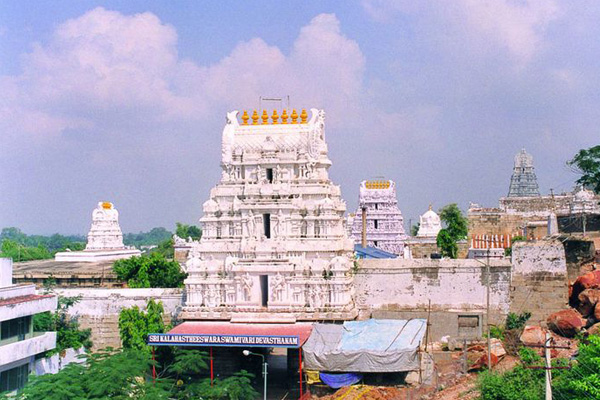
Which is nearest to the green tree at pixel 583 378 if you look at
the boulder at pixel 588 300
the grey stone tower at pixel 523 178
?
the boulder at pixel 588 300

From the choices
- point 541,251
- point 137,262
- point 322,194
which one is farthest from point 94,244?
point 541,251

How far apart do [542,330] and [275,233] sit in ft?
42.8

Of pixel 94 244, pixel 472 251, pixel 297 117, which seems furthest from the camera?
pixel 94 244

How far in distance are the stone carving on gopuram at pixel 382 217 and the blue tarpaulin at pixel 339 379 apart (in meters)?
37.9

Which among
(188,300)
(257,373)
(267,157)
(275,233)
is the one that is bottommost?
(257,373)

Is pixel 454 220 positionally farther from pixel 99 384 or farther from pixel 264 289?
pixel 99 384

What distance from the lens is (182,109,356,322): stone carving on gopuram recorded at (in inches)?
1390

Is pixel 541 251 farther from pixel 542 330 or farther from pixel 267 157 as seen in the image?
pixel 267 157

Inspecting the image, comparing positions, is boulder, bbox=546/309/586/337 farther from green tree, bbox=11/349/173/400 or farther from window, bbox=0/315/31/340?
window, bbox=0/315/31/340

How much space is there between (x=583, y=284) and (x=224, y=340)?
17425mm

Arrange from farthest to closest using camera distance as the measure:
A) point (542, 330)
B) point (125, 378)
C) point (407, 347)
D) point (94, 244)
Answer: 1. point (94, 244)
2. point (542, 330)
3. point (407, 347)
4. point (125, 378)

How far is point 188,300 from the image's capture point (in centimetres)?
3625

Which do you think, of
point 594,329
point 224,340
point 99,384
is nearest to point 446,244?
point 594,329

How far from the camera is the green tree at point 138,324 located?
37.5 metres
